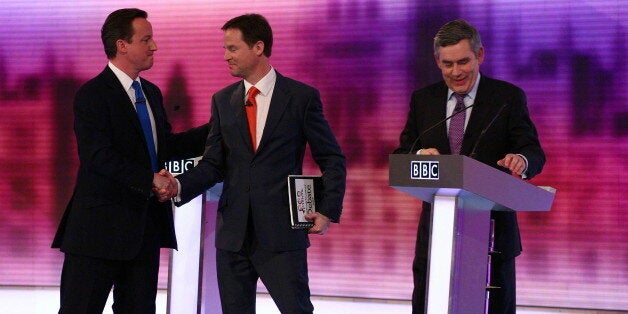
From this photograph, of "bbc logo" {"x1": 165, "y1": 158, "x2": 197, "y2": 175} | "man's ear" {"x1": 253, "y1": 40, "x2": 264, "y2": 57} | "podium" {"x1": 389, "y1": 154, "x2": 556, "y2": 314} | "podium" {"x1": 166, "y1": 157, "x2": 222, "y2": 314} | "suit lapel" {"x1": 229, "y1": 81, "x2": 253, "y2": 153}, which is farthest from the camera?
"bbc logo" {"x1": 165, "y1": 158, "x2": 197, "y2": 175}

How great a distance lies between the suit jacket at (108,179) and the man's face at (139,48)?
0.36 ft

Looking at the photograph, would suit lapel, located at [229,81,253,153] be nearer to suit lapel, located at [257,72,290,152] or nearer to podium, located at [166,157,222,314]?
suit lapel, located at [257,72,290,152]

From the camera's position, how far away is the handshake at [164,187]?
2930 millimetres

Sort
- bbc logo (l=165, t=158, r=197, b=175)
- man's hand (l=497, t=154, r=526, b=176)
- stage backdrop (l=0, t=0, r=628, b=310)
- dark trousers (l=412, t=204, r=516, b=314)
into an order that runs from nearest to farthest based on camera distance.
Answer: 1. man's hand (l=497, t=154, r=526, b=176)
2. dark trousers (l=412, t=204, r=516, b=314)
3. bbc logo (l=165, t=158, r=197, b=175)
4. stage backdrop (l=0, t=0, r=628, b=310)

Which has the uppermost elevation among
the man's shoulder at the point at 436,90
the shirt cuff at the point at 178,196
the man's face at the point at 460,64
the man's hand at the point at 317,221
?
the man's face at the point at 460,64

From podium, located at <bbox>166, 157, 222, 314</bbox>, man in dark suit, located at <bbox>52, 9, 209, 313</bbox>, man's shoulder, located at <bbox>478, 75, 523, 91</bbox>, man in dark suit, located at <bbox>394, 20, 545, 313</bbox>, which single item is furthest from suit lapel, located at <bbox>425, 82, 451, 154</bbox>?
man in dark suit, located at <bbox>52, 9, 209, 313</bbox>

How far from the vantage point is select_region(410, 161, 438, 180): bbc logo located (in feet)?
7.02

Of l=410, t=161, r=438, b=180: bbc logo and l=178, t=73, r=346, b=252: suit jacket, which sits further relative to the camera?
l=178, t=73, r=346, b=252: suit jacket

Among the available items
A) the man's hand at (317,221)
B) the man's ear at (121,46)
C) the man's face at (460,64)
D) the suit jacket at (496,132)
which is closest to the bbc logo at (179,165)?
the man's ear at (121,46)

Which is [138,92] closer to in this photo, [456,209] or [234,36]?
[234,36]

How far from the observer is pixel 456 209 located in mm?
2219

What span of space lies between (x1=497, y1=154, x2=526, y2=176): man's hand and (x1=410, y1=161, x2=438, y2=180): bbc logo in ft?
1.74

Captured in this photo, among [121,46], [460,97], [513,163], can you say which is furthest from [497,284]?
[121,46]

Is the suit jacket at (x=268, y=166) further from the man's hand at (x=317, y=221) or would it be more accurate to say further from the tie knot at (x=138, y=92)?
the tie knot at (x=138, y=92)
